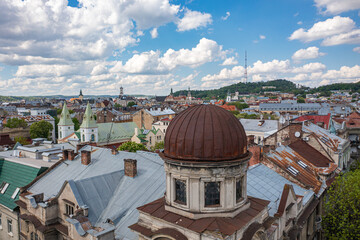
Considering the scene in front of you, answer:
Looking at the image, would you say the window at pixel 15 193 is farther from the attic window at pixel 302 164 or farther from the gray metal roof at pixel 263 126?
the gray metal roof at pixel 263 126

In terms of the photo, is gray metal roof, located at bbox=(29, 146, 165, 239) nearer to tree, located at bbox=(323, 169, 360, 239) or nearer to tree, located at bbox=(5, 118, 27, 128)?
tree, located at bbox=(323, 169, 360, 239)

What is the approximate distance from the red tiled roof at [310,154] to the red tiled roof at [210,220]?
20.8 meters

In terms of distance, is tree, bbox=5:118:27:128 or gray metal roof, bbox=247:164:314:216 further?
tree, bbox=5:118:27:128

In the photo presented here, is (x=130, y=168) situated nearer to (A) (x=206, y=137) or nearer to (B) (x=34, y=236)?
(B) (x=34, y=236)

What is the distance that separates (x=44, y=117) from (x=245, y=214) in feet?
433

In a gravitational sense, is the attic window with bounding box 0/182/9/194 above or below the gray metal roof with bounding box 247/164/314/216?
below

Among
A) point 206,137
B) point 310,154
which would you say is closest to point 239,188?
point 206,137

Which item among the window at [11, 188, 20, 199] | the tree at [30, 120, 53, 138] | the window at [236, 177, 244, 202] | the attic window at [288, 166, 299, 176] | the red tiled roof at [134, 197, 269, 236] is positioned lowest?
the tree at [30, 120, 53, 138]

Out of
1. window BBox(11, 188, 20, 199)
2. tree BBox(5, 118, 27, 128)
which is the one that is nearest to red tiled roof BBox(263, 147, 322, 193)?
window BBox(11, 188, 20, 199)

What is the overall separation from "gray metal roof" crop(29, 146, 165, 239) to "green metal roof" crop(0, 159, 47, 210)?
167 cm

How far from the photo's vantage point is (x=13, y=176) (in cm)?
3019

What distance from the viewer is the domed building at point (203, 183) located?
14059 mm

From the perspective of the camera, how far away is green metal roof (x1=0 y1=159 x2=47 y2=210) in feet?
91.7

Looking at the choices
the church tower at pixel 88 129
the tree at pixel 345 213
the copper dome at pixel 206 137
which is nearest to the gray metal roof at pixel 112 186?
the copper dome at pixel 206 137
